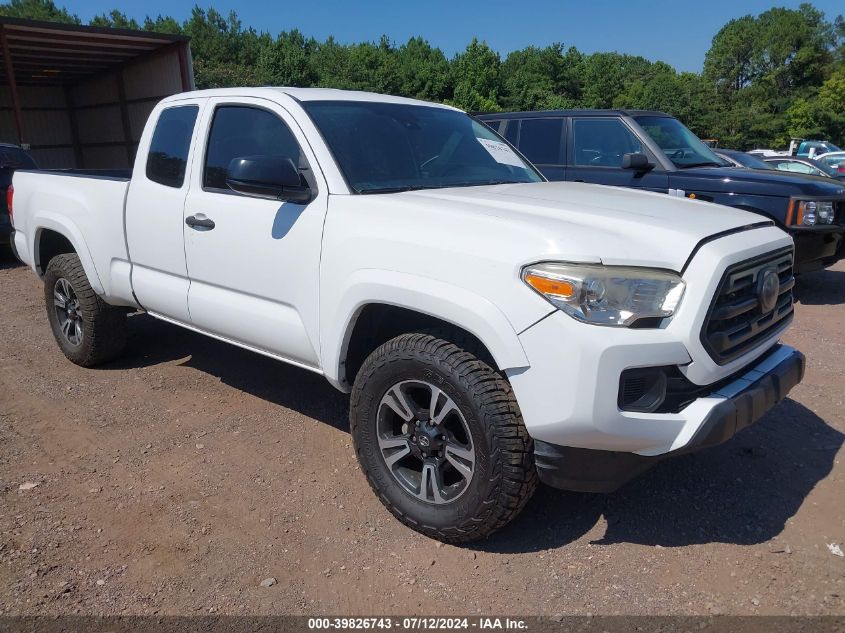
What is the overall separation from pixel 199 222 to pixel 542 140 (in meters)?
4.99

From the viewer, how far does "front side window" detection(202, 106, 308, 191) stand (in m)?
3.55

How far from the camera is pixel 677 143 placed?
7.35m

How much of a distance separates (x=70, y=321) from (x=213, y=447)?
2119 millimetres

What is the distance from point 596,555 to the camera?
283cm

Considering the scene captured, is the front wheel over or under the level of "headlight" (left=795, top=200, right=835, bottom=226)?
under

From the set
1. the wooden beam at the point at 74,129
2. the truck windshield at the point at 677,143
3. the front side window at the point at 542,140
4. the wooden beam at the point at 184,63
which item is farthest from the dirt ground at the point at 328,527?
the wooden beam at the point at 74,129

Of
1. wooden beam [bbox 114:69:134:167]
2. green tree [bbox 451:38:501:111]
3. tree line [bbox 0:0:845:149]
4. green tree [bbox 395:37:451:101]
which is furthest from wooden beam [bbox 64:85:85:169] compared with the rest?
green tree [bbox 451:38:501:111]

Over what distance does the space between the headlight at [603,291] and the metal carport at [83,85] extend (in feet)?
47.1

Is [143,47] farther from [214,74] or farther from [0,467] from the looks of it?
[214,74]

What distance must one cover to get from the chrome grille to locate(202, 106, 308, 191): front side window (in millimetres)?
2125

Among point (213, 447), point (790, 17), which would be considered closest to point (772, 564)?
point (213, 447)

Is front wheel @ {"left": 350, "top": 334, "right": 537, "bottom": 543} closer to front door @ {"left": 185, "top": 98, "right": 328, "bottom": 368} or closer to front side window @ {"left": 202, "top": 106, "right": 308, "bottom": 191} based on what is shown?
front door @ {"left": 185, "top": 98, "right": 328, "bottom": 368}

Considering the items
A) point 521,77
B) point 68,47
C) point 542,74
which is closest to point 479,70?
point 521,77

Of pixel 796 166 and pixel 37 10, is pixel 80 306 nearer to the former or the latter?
pixel 796 166
